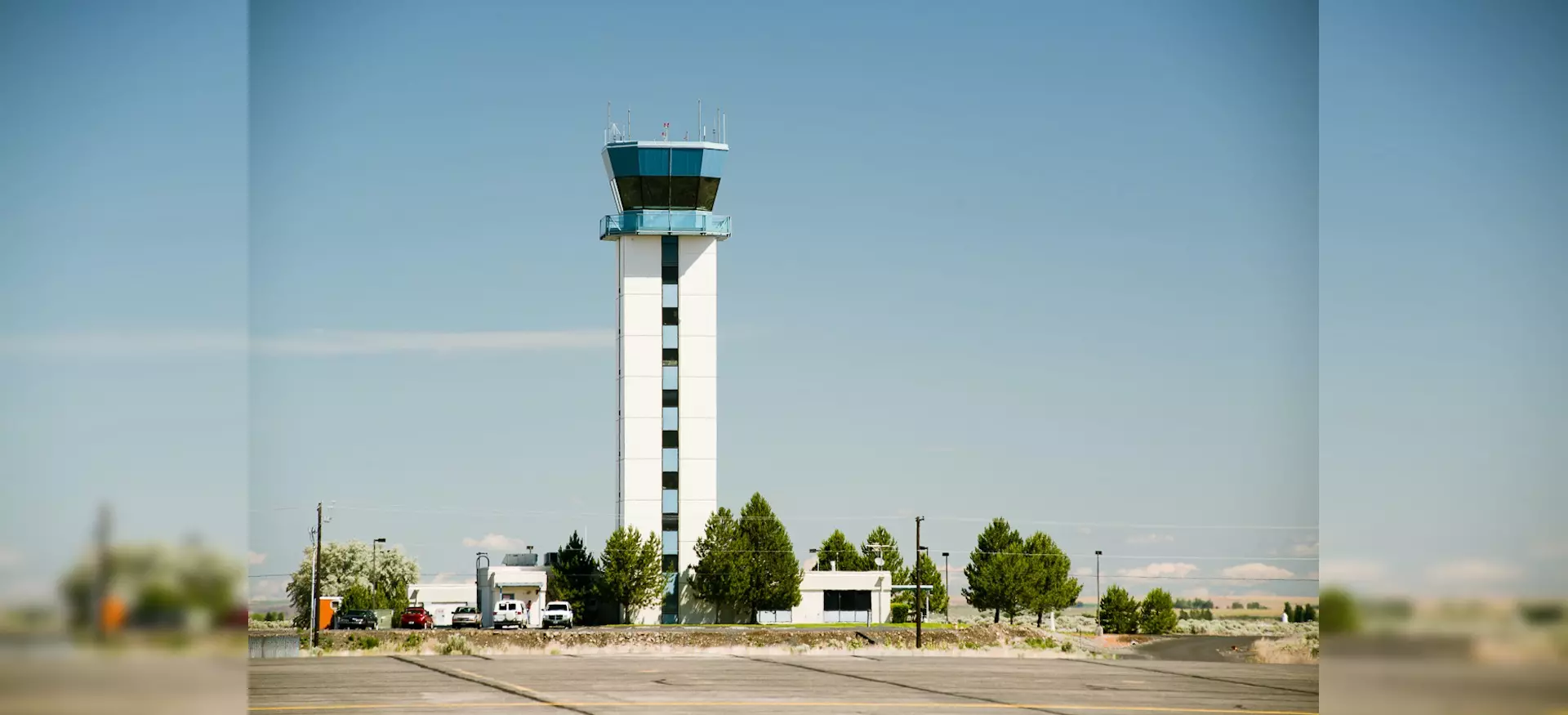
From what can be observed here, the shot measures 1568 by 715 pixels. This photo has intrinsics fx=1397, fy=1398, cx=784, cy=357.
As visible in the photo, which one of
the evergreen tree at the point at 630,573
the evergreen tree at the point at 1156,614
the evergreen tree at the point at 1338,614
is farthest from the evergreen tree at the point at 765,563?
the evergreen tree at the point at 1338,614

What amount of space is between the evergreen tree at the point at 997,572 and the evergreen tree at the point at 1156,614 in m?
17.4

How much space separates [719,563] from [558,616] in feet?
29.9

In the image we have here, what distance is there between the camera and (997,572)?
95.4 m

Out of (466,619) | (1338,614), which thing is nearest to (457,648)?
(466,619)

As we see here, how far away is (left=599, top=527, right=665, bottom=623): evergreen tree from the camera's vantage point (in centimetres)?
7462

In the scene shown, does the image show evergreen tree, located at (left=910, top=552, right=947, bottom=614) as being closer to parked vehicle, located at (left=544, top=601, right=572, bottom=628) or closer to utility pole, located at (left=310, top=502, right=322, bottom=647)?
parked vehicle, located at (left=544, top=601, right=572, bottom=628)

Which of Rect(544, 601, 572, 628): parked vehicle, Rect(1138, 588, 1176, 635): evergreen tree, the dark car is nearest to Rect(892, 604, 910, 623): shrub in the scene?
Rect(544, 601, 572, 628): parked vehicle

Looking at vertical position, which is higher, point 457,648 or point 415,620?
point 457,648

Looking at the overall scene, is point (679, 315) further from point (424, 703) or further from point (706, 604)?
point (424, 703)

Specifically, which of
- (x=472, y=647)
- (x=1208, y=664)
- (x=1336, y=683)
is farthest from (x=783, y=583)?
(x=1336, y=683)

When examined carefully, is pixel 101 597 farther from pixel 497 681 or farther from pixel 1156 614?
pixel 1156 614

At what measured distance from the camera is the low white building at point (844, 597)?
80.2 metres

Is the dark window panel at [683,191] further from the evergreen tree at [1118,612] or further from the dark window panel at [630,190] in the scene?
the evergreen tree at [1118,612]

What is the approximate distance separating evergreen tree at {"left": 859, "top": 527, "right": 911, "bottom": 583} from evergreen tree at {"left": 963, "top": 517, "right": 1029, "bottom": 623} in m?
4.74
